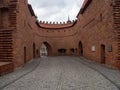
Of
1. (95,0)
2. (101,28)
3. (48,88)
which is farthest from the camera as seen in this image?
(95,0)

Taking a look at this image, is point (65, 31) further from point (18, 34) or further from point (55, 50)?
point (18, 34)

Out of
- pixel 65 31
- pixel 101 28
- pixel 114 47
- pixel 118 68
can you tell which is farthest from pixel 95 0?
pixel 65 31

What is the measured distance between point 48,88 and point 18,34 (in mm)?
8273

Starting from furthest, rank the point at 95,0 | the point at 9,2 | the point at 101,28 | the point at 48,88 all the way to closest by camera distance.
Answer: the point at 95,0
the point at 101,28
the point at 9,2
the point at 48,88

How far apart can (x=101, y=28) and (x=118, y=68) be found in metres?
5.06

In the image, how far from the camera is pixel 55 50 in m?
40.2

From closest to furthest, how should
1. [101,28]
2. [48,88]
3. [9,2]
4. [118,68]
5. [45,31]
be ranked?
1. [48,88]
2. [118,68]
3. [9,2]
4. [101,28]
5. [45,31]

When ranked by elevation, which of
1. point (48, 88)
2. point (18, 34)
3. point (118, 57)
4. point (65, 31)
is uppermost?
point (65, 31)

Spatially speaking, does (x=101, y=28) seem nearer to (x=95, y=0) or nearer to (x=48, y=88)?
(x=95, y=0)

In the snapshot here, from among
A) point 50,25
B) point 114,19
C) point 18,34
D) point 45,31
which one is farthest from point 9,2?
point 50,25

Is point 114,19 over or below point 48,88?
over

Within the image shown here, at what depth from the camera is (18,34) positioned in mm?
15195

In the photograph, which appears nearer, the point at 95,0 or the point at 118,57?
the point at 118,57

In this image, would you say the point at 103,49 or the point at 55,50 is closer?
the point at 103,49
